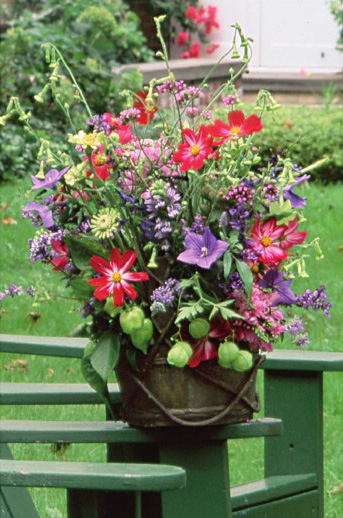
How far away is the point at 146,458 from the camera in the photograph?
2.59m

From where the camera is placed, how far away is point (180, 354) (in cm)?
232

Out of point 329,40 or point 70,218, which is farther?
point 329,40

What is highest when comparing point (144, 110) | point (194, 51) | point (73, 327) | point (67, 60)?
point (194, 51)

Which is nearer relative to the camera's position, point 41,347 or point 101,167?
point 101,167

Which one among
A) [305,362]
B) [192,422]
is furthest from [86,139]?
[305,362]

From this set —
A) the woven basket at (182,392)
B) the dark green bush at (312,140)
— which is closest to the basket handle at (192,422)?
the woven basket at (182,392)

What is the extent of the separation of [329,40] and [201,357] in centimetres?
1159

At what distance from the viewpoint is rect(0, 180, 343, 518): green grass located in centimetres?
414

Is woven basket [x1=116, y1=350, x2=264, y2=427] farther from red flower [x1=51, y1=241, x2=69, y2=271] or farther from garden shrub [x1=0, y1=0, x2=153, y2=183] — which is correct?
garden shrub [x1=0, y1=0, x2=153, y2=183]

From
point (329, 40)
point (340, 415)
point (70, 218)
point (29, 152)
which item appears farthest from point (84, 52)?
point (70, 218)

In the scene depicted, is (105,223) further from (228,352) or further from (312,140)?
(312,140)

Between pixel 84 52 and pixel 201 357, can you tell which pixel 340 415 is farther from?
pixel 84 52

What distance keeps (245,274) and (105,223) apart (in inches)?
11.8

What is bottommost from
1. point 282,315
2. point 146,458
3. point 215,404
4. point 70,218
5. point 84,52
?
point 146,458
